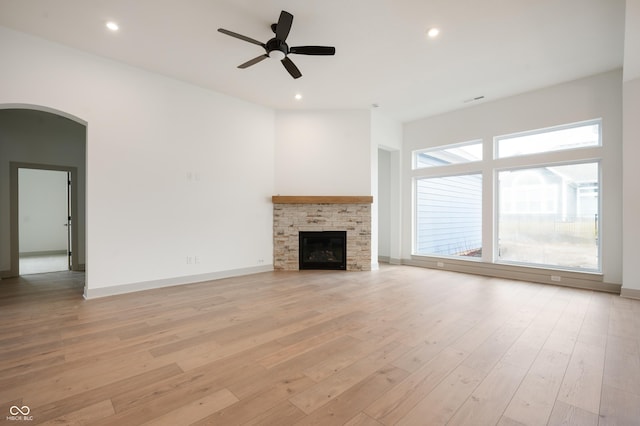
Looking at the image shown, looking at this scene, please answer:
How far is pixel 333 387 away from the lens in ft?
6.26

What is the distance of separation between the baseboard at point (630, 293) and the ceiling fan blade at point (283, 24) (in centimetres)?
591

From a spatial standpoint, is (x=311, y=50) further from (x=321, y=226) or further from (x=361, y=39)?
(x=321, y=226)

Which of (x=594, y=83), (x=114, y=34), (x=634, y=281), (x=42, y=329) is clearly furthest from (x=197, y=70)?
(x=634, y=281)

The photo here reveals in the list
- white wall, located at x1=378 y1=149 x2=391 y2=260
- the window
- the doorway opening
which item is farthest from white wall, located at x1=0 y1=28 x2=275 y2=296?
the doorway opening

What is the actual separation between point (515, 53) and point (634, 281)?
3.73 metres

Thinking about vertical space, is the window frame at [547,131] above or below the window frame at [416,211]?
above

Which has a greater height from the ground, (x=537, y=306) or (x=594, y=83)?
(x=594, y=83)

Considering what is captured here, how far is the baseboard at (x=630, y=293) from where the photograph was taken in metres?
4.09

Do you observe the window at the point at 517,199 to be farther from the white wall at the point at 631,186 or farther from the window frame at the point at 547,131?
the white wall at the point at 631,186

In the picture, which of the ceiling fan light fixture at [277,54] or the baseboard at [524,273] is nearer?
the ceiling fan light fixture at [277,54]

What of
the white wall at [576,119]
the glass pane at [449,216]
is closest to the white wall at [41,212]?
the glass pane at [449,216]

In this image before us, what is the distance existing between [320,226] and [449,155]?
11.1 feet

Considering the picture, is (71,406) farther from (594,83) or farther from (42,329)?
(594,83)

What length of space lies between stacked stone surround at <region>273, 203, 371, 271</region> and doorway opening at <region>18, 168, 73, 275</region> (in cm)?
734
